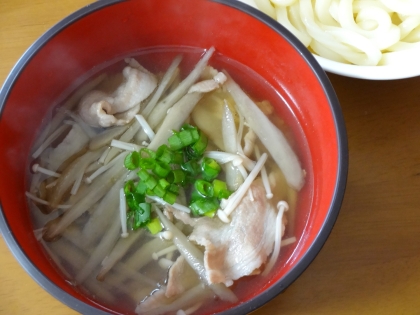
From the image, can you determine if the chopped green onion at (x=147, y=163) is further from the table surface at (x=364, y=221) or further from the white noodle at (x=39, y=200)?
the table surface at (x=364, y=221)

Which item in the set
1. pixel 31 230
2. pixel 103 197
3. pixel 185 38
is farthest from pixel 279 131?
pixel 31 230

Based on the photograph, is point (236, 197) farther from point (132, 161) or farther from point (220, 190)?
point (132, 161)

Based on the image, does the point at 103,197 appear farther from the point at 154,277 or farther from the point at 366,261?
the point at 366,261

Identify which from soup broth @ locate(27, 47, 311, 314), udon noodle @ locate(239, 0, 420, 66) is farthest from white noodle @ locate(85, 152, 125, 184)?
udon noodle @ locate(239, 0, 420, 66)

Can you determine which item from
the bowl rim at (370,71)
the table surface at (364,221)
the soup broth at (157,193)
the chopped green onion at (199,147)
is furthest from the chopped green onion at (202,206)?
the bowl rim at (370,71)

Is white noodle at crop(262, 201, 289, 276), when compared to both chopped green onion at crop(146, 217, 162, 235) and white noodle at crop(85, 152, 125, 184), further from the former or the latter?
white noodle at crop(85, 152, 125, 184)

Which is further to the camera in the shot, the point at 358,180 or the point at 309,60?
the point at 358,180

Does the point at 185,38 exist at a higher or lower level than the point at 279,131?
higher
